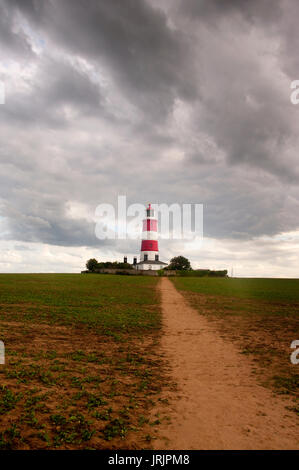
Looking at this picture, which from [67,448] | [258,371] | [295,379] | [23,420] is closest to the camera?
[67,448]

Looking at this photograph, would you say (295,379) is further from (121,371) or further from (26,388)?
(26,388)

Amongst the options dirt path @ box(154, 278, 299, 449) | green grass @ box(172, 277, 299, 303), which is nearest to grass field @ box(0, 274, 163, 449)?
dirt path @ box(154, 278, 299, 449)

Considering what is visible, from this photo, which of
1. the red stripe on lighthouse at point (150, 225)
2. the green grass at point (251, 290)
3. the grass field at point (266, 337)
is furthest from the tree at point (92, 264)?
the grass field at point (266, 337)

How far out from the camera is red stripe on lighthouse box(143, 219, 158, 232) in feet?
300

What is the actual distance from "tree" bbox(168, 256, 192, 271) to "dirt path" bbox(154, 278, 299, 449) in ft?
306

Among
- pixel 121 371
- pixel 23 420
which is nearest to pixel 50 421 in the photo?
pixel 23 420

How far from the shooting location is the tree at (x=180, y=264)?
102688 millimetres

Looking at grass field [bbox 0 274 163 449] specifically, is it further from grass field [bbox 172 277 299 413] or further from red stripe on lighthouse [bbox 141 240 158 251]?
red stripe on lighthouse [bbox 141 240 158 251]

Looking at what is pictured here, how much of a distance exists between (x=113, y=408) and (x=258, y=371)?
4388mm

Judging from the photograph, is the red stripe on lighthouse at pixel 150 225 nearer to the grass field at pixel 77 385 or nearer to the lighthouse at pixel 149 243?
the lighthouse at pixel 149 243

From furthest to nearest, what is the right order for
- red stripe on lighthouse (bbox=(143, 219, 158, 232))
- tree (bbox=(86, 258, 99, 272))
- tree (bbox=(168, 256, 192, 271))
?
1. tree (bbox=(168, 256, 192, 271))
2. tree (bbox=(86, 258, 99, 272))
3. red stripe on lighthouse (bbox=(143, 219, 158, 232))

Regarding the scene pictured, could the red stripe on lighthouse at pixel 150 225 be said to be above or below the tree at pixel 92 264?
above

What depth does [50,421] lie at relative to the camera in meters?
4.82

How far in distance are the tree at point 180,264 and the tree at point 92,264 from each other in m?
26.1
